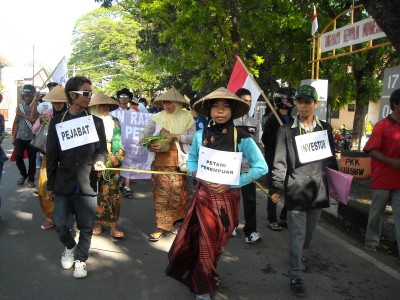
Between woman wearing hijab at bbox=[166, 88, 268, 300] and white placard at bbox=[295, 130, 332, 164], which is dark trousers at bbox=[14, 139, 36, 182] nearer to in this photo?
woman wearing hijab at bbox=[166, 88, 268, 300]

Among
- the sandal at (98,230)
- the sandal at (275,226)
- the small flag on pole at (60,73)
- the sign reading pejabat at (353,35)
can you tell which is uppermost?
the sign reading pejabat at (353,35)

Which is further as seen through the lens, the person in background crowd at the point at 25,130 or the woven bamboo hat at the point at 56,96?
the person in background crowd at the point at 25,130

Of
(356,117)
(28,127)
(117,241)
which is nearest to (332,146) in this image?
(117,241)

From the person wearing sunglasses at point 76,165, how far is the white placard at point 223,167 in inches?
45.4

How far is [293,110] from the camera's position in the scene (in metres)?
5.77

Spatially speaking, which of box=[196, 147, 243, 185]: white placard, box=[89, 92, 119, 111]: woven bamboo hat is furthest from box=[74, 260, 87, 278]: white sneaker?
box=[89, 92, 119, 111]: woven bamboo hat

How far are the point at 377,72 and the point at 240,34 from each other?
167 inches

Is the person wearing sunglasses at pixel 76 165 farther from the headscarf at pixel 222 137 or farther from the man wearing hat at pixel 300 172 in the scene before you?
the man wearing hat at pixel 300 172

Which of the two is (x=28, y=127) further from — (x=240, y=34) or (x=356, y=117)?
(x=356, y=117)

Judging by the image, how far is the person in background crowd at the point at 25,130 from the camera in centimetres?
731

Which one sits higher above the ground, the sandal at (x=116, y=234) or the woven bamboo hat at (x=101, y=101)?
the woven bamboo hat at (x=101, y=101)

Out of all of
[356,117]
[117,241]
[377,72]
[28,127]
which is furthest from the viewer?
[377,72]

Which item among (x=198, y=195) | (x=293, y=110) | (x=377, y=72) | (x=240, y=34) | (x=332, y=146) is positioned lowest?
(x=198, y=195)

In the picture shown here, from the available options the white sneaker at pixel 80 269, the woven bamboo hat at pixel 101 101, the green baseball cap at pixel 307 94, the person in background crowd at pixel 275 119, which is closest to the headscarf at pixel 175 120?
the woven bamboo hat at pixel 101 101
